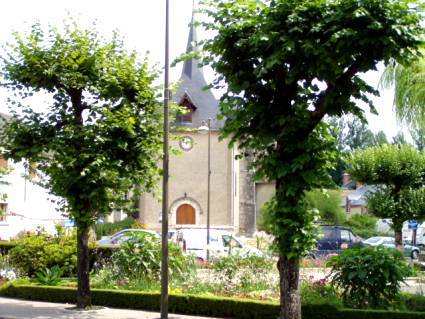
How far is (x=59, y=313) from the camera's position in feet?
45.3

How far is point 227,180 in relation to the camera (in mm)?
48969

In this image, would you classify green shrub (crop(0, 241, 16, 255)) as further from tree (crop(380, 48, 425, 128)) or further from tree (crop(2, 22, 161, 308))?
tree (crop(380, 48, 425, 128))

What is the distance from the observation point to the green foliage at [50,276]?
54.4ft

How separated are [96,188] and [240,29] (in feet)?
16.7

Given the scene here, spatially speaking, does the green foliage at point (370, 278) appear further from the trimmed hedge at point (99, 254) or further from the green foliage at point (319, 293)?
the trimmed hedge at point (99, 254)

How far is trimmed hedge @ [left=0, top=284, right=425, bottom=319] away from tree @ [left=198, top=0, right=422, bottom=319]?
76.0 inches

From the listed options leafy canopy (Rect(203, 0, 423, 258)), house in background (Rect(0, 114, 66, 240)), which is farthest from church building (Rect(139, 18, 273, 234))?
leafy canopy (Rect(203, 0, 423, 258))

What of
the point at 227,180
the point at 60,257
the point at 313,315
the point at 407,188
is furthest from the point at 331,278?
the point at 227,180

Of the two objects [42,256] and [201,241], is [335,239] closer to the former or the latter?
[201,241]

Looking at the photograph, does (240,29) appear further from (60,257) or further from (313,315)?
(60,257)

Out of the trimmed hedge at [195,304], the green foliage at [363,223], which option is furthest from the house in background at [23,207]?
the trimmed hedge at [195,304]

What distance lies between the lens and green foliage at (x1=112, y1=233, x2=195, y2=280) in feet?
52.5

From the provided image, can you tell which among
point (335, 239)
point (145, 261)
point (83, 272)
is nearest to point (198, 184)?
point (335, 239)

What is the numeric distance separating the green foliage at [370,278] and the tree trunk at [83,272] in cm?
567
